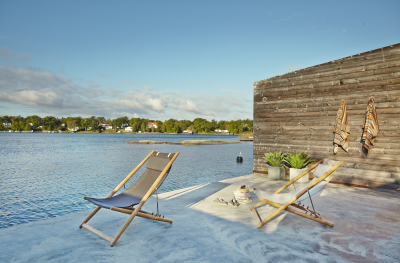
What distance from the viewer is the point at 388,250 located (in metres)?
2.68

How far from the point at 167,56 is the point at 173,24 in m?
3.93

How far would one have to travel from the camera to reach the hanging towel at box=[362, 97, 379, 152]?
6.09 meters

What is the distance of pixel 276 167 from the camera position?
296 inches

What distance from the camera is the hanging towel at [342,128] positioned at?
21.5 feet

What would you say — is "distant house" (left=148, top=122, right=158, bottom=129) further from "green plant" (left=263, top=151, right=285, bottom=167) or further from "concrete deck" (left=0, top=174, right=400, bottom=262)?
"concrete deck" (left=0, top=174, right=400, bottom=262)

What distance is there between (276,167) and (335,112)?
7.75 feet

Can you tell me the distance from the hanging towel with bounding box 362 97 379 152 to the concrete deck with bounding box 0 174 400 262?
212cm

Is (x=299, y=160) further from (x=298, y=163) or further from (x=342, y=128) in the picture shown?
(x=342, y=128)

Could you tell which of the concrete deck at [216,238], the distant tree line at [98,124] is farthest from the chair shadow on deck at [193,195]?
the distant tree line at [98,124]

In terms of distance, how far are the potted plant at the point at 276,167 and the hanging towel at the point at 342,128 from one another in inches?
62.4

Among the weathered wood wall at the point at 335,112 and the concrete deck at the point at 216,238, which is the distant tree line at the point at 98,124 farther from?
the concrete deck at the point at 216,238

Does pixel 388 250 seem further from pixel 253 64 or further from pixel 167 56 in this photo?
pixel 167 56

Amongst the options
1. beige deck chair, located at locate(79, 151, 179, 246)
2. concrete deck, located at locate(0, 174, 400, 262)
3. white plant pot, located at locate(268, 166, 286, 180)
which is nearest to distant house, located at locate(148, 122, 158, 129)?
white plant pot, located at locate(268, 166, 286, 180)

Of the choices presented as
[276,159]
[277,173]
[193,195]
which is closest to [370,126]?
[276,159]
